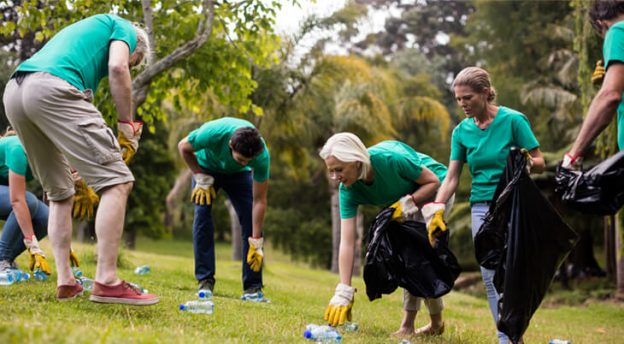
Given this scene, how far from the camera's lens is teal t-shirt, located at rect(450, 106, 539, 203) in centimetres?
448

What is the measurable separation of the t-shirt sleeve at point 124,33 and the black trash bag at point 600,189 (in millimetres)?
2732

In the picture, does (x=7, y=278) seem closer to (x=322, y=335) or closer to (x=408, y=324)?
(x=322, y=335)

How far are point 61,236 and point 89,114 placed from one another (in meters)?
0.96

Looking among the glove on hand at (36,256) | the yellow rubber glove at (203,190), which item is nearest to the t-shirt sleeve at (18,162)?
the glove on hand at (36,256)

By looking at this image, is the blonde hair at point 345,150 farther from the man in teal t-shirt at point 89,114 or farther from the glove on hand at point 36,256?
the glove on hand at point 36,256

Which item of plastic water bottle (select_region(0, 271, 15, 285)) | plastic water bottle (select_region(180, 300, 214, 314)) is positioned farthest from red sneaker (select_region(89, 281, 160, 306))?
plastic water bottle (select_region(0, 271, 15, 285))

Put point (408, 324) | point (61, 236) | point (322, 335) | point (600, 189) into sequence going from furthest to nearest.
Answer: point (408, 324) < point (61, 236) < point (322, 335) < point (600, 189)

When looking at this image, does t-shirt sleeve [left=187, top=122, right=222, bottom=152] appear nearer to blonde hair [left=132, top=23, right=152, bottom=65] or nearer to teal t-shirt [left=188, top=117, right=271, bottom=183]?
teal t-shirt [left=188, top=117, right=271, bottom=183]

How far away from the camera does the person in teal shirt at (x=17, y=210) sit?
5277mm

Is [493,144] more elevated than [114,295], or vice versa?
[493,144]

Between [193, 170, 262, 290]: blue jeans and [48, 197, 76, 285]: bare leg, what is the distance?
6.91ft

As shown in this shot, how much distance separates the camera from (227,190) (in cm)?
652

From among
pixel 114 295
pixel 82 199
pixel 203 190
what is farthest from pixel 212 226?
pixel 114 295

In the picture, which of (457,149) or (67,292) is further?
(457,149)
